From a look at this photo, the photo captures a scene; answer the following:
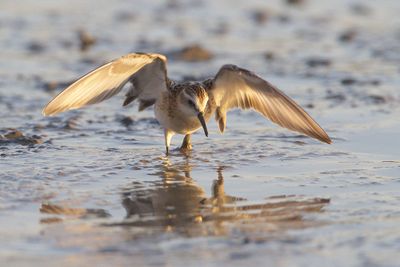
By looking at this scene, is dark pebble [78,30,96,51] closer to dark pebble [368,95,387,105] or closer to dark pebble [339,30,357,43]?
dark pebble [339,30,357,43]

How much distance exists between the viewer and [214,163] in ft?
24.4

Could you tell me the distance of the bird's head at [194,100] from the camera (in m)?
7.44

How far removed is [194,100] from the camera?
24.3ft

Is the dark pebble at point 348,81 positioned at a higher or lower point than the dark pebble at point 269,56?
lower

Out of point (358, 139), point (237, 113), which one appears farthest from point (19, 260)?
point (237, 113)

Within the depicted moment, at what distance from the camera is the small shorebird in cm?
736

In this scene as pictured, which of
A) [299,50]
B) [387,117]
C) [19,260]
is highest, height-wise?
[299,50]

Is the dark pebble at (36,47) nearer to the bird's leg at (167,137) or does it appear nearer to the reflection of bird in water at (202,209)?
the bird's leg at (167,137)

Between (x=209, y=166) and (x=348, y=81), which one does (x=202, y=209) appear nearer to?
(x=209, y=166)

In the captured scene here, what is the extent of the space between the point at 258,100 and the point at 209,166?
905mm

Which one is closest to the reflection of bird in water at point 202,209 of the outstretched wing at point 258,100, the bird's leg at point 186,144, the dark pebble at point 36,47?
the outstretched wing at point 258,100

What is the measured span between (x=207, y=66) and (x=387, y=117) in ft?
11.2

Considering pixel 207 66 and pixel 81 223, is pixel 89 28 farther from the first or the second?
pixel 81 223

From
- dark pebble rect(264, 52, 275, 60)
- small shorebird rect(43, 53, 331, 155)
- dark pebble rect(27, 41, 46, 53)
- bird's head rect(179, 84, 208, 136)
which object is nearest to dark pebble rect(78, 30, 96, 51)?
dark pebble rect(27, 41, 46, 53)
